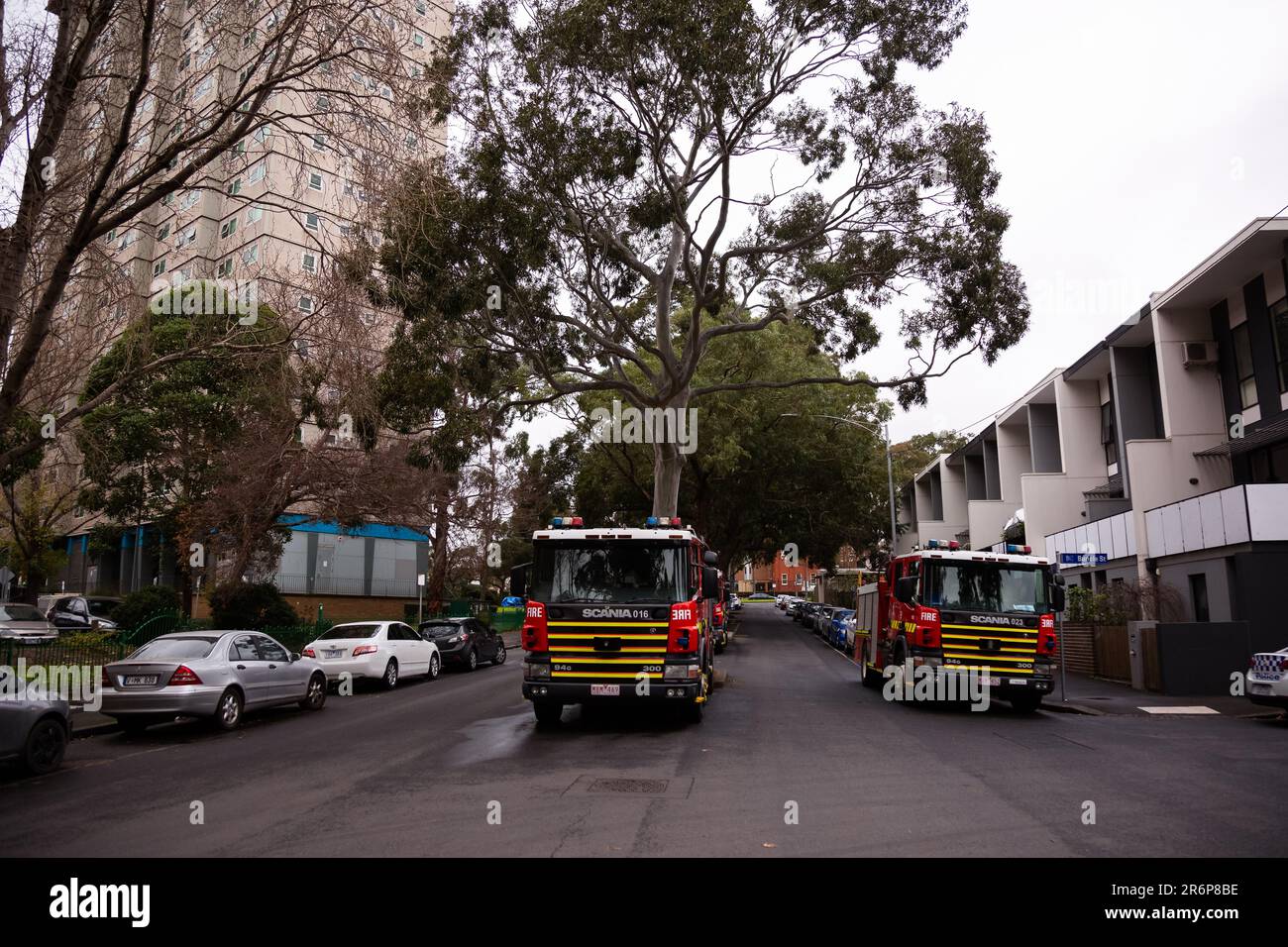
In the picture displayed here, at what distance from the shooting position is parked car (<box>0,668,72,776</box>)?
31.1 ft

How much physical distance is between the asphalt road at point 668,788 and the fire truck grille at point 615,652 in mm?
877

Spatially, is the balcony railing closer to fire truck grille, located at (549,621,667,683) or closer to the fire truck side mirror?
fire truck grille, located at (549,621,667,683)

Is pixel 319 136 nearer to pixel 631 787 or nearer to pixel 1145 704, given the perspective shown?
pixel 631 787

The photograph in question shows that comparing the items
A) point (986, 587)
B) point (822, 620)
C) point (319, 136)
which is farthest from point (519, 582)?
point (822, 620)

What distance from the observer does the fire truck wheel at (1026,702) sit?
53.3 ft

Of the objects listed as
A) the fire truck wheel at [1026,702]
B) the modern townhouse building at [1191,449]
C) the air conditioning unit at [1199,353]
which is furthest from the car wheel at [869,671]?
the air conditioning unit at [1199,353]

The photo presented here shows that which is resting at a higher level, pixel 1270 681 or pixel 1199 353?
pixel 1199 353

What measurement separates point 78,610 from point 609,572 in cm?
2933

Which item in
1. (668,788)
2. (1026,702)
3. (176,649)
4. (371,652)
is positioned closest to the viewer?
(668,788)

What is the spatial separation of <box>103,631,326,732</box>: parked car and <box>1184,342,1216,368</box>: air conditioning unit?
77.8 feet

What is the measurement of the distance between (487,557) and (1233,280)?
28.8 m

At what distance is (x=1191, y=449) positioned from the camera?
24.5 m

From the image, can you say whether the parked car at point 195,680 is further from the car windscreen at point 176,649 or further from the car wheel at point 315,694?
the car wheel at point 315,694
